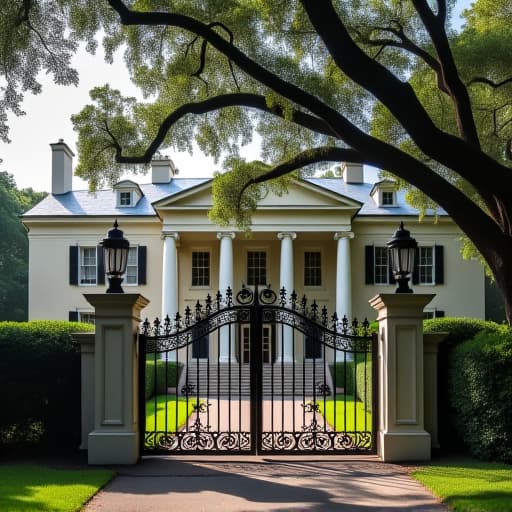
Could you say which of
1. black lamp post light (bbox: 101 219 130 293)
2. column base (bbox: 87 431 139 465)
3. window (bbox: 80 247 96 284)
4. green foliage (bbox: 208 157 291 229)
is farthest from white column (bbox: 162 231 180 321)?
column base (bbox: 87 431 139 465)

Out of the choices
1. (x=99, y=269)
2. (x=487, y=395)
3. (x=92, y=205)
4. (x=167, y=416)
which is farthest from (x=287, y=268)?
(x=487, y=395)

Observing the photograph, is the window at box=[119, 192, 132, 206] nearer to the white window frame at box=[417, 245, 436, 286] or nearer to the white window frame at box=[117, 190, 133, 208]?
the white window frame at box=[117, 190, 133, 208]

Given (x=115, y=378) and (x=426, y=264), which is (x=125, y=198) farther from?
(x=115, y=378)

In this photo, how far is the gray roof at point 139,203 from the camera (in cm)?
3133

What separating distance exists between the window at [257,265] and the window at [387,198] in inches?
240

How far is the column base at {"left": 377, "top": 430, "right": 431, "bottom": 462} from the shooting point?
9.19 m

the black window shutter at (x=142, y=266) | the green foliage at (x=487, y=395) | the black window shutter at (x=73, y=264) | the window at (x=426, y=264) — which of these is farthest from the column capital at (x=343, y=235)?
the green foliage at (x=487, y=395)

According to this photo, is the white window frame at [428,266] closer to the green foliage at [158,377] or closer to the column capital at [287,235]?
the column capital at [287,235]

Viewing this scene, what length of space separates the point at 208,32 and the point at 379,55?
5255 millimetres

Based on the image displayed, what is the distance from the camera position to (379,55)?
1422cm

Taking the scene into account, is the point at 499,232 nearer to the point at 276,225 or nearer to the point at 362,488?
the point at 362,488

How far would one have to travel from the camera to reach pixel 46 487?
7.28m

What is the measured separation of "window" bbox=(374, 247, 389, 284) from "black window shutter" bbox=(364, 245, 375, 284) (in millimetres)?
246

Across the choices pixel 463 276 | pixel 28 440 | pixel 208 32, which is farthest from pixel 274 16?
pixel 463 276
